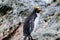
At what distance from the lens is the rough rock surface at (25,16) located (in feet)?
8.42

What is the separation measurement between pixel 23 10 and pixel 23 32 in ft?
2.68

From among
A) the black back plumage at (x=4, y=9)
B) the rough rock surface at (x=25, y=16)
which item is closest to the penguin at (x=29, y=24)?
the rough rock surface at (x=25, y=16)

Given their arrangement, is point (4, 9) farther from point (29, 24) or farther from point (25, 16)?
point (29, 24)

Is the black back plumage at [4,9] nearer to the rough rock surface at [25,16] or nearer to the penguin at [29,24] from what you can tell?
the rough rock surface at [25,16]

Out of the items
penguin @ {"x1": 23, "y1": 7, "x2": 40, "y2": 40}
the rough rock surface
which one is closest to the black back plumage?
the rough rock surface

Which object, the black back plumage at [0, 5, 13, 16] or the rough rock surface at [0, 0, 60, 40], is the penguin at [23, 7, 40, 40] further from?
the black back plumage at [0, 5, 13, 16]

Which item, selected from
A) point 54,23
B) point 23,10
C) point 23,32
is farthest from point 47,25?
point 23,10

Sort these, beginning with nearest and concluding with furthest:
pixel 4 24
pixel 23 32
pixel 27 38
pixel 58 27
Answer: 1. pixel 58 27
2. pixel 27 38
3. pixel 23 32
4. pixel 4 24

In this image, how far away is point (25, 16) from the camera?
12.4 ft

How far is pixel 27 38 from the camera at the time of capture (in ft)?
10.1

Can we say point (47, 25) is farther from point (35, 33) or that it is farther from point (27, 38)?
point (27, 38)

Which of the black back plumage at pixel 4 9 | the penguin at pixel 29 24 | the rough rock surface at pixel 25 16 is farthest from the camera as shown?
the black back plumage at pixel 4 9

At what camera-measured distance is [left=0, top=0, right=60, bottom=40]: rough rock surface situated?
2566 millimetres

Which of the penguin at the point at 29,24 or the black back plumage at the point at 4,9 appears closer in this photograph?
the penguin at the point at 29,24
